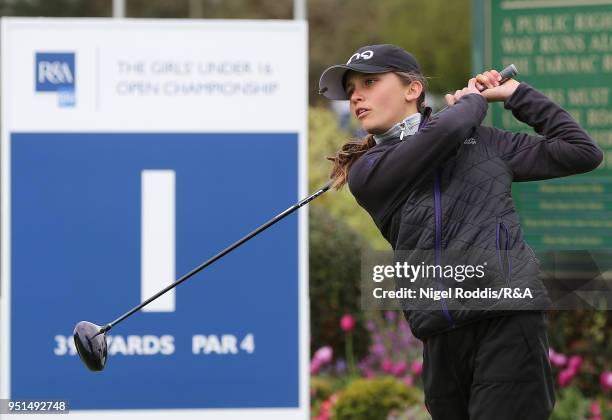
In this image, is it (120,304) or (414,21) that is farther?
(414,21)

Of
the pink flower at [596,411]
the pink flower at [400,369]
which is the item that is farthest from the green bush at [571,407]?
the pink flower at [400,369]

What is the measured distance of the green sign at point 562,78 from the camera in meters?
4.95

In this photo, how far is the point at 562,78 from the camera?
502cm

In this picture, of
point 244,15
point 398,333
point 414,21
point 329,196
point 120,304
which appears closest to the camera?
point 120,304

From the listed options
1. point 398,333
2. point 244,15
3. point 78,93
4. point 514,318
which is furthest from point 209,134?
point 244,15


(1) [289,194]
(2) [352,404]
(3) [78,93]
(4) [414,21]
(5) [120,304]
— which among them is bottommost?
(2) [352,404]

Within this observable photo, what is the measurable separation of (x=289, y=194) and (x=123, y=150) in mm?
781

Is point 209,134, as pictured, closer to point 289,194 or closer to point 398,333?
point 289,194

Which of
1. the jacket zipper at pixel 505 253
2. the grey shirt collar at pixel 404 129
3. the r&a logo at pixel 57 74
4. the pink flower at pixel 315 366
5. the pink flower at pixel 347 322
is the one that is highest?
the r&a logo at pixel 57 74

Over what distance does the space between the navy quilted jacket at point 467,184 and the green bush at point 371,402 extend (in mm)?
2785

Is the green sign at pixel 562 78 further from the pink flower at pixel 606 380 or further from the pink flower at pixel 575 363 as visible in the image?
the pink flower at pixel 575 363

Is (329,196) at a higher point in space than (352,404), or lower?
higher

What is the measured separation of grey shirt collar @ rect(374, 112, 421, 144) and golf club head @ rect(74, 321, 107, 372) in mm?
1308

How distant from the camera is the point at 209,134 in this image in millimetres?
5035
